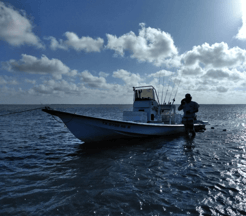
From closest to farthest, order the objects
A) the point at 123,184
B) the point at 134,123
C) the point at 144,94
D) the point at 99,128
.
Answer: the point at 123,184
the point at 99,128
the point at 134,123
the point at 144,94

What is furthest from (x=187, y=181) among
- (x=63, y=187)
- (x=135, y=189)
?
(x=63, y=187)

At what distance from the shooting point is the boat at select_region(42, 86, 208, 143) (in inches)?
348

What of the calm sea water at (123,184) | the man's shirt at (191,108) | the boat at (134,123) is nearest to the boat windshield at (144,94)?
the boat at (134,123)

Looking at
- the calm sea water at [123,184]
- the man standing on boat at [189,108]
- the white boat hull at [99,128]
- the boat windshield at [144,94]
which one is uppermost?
the boat windshield at [144,94]

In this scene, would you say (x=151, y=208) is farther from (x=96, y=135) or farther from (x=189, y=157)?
(x=96, y=135)

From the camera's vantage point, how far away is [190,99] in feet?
32.0

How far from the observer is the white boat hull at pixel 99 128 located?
873cm

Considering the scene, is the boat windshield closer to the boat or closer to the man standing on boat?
the boat

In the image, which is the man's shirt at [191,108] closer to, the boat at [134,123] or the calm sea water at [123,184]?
the boat at [134,123]

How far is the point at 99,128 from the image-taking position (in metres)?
Result: 9.24

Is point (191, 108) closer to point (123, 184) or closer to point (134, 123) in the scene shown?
point (134, 123)

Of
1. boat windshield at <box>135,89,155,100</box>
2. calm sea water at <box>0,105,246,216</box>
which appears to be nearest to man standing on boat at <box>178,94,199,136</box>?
calm sea water at <box>0,105,246,216</box>

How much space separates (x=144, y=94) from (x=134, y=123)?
15.9ft

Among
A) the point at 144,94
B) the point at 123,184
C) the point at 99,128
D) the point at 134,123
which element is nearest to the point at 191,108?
the point at 134,123
